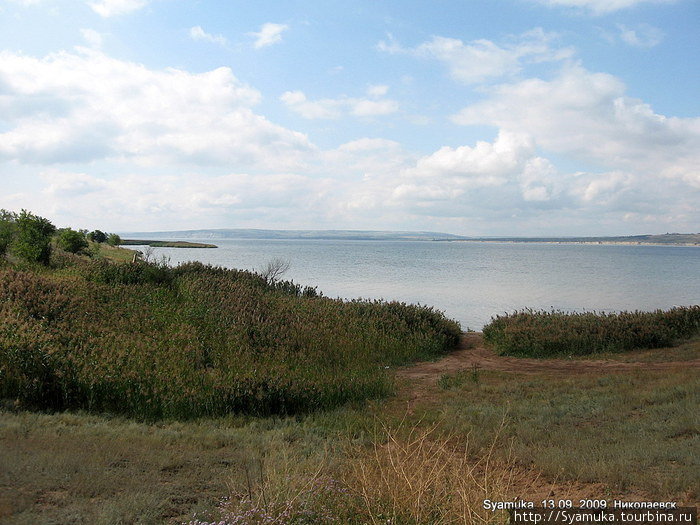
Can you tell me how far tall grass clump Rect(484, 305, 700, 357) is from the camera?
16266 millimetres

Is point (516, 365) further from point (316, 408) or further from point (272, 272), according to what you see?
point (272, 272)

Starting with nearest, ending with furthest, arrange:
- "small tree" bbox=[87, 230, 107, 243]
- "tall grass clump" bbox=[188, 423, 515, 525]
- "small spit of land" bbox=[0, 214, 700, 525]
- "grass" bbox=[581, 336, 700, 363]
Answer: "tall grass clump" bbox=[188, 423, 515, 525], "small spit of land" bbox=[0, 214, 700, 525], "grass" bbox=[581, 336, 700, 363], "small tree" bbox=[87, 230, 107, 243]

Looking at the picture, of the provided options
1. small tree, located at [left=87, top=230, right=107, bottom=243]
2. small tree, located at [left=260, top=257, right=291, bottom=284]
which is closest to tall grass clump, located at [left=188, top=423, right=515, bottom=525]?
small tree, located at [left=260, top=257, right=291, bottom=284]

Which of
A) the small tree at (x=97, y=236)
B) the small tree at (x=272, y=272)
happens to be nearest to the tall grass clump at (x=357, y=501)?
the small tree at (x=272, y=272)

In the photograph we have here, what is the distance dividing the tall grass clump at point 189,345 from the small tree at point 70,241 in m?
23.3

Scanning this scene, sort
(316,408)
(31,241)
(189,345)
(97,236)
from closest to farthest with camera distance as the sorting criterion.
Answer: (316,408) < (189,345) < (31,241) < (97,236)

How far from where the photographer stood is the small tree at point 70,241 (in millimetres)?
40312

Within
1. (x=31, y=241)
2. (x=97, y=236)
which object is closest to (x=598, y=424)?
(x=31, y=241)

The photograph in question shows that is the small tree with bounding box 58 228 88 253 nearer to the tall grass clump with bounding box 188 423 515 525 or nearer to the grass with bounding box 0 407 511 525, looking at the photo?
the grass with bounding box 0 407 511 525

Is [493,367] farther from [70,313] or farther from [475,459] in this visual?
[70,313]

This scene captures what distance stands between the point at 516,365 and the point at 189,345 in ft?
29.7

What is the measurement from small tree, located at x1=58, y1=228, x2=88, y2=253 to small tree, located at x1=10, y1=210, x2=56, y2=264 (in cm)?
1709

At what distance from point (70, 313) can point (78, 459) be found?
A: 7939 mm

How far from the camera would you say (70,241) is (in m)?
40.8
